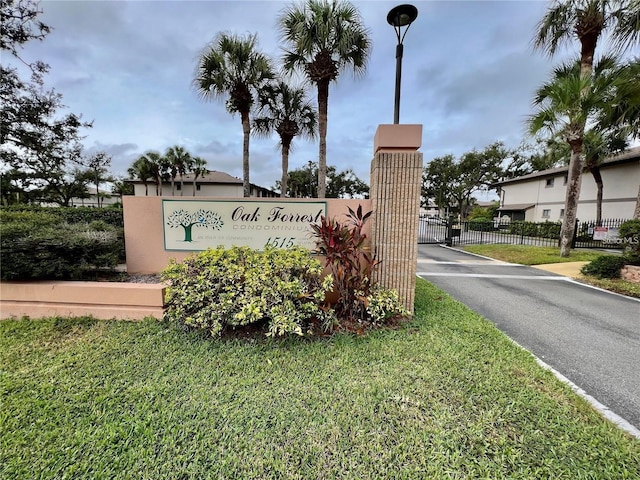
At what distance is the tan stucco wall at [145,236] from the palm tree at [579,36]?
1165cm

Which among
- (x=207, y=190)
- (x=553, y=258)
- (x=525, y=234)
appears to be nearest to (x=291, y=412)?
(x=553, y=258)

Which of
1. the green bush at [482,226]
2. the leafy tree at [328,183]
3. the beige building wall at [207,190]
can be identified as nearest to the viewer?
the green bush at [482,226]

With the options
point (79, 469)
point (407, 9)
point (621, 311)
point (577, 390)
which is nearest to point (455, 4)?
point (407, 9)

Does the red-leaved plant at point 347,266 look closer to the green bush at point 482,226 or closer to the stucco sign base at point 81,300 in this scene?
the stucco sign base at point 81,300

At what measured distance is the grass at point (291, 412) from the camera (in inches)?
64.2

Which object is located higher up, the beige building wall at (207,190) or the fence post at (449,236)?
the beige building wall at (207,190)

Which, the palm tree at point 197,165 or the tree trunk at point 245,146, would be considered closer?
the tree trunk at point 245,146

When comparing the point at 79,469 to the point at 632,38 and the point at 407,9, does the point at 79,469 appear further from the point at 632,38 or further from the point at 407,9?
the point at 632,38

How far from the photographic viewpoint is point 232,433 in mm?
1838

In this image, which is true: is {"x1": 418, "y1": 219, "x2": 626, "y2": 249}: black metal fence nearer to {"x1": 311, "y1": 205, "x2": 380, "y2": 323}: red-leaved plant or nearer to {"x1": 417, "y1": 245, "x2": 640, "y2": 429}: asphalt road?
{"x1": 417, "y1": 245, "x2": 640, "y2": 429}: asphalt road

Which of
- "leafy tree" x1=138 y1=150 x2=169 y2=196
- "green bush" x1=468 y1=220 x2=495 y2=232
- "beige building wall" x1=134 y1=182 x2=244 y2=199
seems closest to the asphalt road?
"green bush" x1=468 y1=220 x2=495 y2=232

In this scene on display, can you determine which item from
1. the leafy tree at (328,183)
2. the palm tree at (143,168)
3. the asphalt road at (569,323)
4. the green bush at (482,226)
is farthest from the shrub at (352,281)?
the leafy tree at (328,183)

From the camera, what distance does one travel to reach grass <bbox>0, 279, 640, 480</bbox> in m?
1.63

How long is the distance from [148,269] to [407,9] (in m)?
5.51
